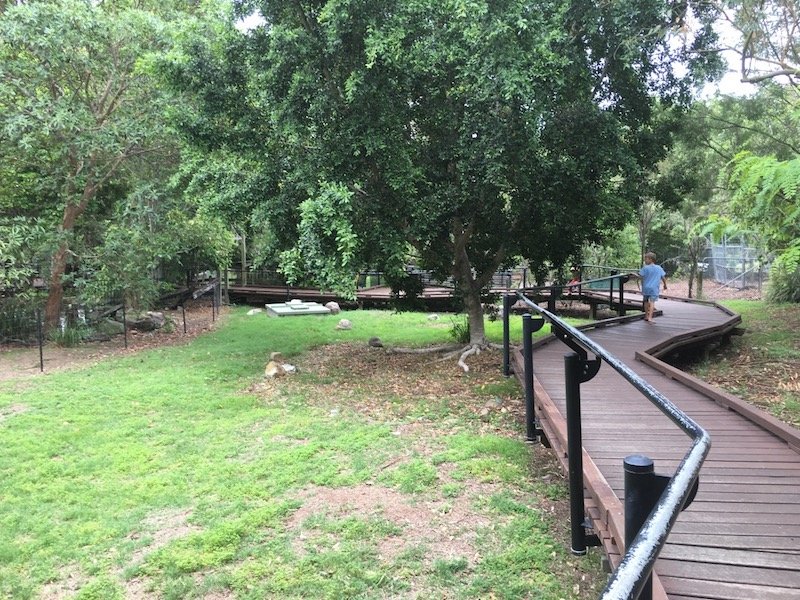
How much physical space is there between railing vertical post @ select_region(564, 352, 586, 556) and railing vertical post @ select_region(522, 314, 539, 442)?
147cm

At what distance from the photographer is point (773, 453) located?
161 inches

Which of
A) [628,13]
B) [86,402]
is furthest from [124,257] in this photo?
[628,13]

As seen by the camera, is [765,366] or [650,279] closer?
[765,366]

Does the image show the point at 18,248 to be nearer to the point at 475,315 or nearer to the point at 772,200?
the point at 475,315

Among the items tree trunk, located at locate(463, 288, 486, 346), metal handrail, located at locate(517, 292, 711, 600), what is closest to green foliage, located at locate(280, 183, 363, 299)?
tree trunk, located at locate(463, 288, 486, 346)

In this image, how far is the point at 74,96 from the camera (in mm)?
11203

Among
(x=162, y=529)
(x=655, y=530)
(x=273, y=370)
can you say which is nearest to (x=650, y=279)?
(x=273, y=370)

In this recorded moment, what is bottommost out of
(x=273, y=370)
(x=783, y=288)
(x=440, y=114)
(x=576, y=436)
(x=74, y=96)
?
(x=273, y=370)

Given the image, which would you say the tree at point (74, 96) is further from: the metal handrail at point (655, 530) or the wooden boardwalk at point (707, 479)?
the metal handrail at point (655, 530)

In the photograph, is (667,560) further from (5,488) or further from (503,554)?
(5,488)

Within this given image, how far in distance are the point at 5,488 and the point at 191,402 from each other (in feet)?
8.94

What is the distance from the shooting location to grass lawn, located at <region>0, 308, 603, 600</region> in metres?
3.41

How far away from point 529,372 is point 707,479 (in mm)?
1517

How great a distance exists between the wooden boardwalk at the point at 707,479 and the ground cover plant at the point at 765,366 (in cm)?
161
